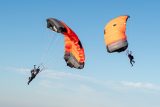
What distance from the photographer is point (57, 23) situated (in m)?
28.7

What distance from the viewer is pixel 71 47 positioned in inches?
1129

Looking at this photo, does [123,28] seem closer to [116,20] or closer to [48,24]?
[116,20]

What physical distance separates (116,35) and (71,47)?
4250mm

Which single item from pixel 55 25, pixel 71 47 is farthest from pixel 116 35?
pixel 55 25

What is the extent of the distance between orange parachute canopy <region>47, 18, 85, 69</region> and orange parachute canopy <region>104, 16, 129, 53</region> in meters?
2.86

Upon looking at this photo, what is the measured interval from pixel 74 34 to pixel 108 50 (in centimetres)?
351

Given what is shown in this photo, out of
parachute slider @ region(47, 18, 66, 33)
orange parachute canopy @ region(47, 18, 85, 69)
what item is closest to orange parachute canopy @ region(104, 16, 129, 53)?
orange parachute canopy @ region(47, 18, 85, 69)

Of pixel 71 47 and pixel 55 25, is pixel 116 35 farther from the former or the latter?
pixel 55 25

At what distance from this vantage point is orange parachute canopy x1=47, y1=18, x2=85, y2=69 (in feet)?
91.5

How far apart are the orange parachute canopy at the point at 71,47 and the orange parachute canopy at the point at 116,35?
9.39 ft

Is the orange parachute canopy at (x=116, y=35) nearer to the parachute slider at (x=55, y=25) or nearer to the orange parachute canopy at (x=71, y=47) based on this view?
the orange parachute canopy at (x=71, y=47)

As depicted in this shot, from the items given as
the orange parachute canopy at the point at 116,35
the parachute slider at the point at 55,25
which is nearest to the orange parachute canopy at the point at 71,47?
the parachute slider at the point at 55,25

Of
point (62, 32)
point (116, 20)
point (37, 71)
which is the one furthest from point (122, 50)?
point (37, 71)

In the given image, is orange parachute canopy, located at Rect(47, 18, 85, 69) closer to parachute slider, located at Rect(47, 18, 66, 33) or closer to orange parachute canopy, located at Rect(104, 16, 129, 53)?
parachute slider, located at Rect(47, 18, 66, 33)
